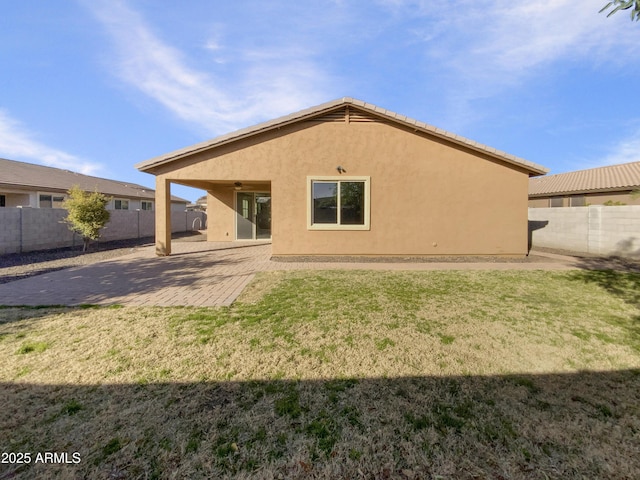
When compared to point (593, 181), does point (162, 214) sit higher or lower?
lower

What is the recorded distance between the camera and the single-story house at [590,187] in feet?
61.1

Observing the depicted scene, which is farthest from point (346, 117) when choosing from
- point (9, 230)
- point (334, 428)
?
point (9, 230)

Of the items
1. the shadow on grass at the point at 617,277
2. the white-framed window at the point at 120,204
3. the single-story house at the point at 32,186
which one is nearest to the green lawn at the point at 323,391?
the shadow on grass at the point at 617,277

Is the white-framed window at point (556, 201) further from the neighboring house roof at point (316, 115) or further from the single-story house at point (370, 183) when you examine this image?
the neighboring house roof at point (316, 115)

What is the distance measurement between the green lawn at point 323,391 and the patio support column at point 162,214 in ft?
20.1

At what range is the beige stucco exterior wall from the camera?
10617mm

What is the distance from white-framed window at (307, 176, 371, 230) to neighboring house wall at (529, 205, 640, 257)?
10.1 meters

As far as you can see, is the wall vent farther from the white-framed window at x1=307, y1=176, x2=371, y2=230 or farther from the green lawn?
the green lawn

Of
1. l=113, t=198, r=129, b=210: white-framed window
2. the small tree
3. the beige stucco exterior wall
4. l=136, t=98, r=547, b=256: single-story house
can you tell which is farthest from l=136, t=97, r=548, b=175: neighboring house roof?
l=113, t=198, r=129, b=210: white-framed window

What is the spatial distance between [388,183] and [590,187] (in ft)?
64.7

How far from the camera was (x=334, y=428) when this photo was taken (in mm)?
2371

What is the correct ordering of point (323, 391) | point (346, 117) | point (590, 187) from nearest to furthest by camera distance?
point (323, 391) < point (346, 117) < point (590, 187)

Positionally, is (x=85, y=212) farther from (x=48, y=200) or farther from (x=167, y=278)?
(x=48, y=200)

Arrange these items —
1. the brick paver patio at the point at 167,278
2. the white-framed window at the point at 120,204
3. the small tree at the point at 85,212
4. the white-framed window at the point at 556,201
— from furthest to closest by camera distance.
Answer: the white-framed window at the point at 120,204 → the white-framed window at the point at 556,201 → the small tree at the point at 85,212 → the brick paver patio at the point at 167,278
